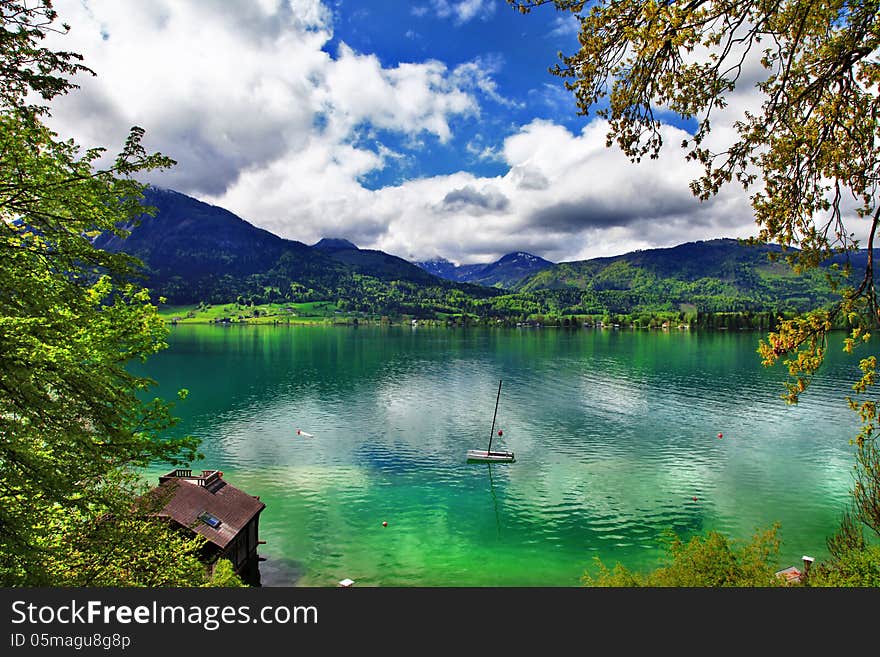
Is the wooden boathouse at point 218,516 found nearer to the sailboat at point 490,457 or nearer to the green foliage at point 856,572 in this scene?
the sailboat at point 490,457

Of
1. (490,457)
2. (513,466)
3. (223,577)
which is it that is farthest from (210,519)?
(513,466)

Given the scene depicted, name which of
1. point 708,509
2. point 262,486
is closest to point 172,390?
point 262,486

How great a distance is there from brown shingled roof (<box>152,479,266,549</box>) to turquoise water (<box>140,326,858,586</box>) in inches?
187

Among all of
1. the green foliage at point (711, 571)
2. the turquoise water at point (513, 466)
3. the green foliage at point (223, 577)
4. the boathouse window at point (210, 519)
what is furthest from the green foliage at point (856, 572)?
the boathouse window at point (210, 519)

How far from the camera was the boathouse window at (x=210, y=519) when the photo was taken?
79.9 feet

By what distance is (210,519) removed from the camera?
→ 2481cm

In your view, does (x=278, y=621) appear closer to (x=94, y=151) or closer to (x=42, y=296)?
(x=42, y=296)

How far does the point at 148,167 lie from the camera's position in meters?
10.8

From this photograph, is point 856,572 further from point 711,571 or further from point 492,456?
point 492,456

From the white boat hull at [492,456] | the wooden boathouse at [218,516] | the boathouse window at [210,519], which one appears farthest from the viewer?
the white boat hull at [492,456]

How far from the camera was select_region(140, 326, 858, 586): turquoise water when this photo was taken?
32.1 meters

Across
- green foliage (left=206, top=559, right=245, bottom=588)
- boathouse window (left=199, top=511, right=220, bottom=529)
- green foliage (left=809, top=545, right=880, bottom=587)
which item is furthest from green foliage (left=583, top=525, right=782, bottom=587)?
boathouse window (left=199, top=511, right=220, bottom=529)

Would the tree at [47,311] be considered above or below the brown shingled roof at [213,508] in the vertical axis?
above

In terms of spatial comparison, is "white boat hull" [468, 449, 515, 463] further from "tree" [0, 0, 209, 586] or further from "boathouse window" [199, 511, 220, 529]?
"tree" [0, 0, 209, 586]
